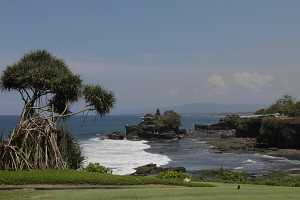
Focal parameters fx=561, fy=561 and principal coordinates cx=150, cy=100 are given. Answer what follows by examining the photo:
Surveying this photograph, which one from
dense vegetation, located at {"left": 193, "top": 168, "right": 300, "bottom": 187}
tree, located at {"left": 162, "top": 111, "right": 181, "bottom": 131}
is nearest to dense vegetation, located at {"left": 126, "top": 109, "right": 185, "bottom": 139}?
tree, located at {"left": 162, "top": 111, "right": 181, "bottom": 131}

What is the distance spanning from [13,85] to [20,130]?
3041 millimetres

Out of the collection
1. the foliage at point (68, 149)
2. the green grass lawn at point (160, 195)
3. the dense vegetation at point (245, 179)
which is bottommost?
the dense vegetation at point (245, 179)

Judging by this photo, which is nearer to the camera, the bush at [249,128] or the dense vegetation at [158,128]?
the bush at [249,128]

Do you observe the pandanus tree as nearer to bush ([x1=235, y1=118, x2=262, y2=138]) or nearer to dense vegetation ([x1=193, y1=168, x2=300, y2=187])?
dense vegetation ([x1=193, y1=168, x2=300, y2=187])

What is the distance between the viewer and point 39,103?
2930 cm

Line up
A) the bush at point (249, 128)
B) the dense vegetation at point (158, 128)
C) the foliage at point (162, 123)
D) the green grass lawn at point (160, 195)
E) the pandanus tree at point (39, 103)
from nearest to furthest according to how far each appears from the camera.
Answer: the green grass lawn at point (160, 195) < the pandanus tree at point (39, 103) < the bush at point (249, 128) < the dense vegetation at point (158, 128) < the foliage at point (162, 123)

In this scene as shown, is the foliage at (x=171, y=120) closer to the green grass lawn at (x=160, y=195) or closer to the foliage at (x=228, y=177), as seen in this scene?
the foliage at (x=228, y=177)

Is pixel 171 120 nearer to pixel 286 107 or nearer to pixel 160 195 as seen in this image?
pixel 286 107

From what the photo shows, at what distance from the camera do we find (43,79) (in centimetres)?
2806

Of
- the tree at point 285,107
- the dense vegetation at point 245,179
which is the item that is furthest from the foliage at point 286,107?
the dense vegetation at point 245,179

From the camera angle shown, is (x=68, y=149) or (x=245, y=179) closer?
(x=68, y=149)

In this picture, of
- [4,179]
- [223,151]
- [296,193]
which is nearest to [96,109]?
[4,179]

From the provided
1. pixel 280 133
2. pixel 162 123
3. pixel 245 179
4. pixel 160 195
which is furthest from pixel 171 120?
pixel 160 195

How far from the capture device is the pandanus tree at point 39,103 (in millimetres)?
26469
